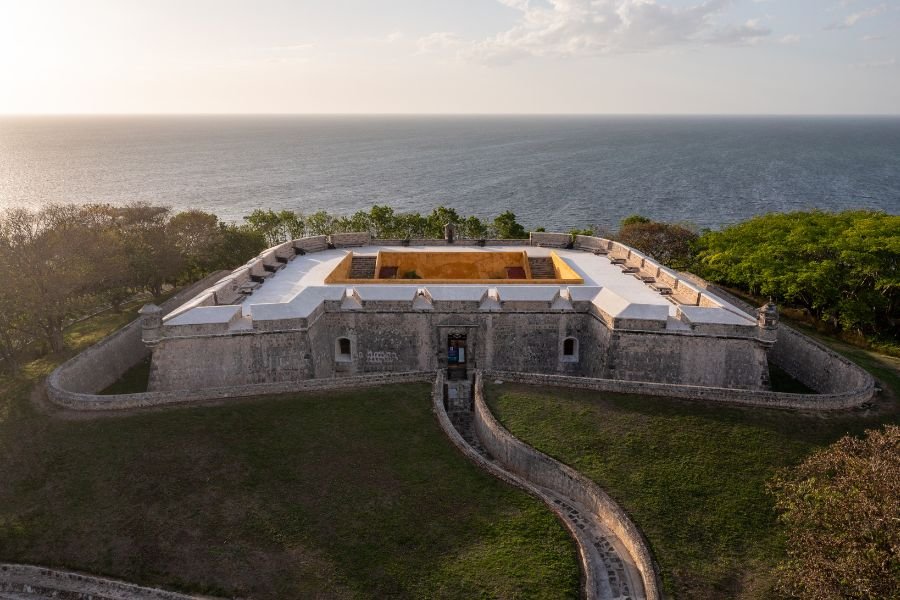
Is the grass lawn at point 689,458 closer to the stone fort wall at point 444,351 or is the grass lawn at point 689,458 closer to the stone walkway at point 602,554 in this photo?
the stone walkway at point 602,554

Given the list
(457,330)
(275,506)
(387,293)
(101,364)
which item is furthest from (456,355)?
(101,364)

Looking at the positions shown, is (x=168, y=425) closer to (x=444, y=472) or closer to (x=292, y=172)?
(x=444, y=472)

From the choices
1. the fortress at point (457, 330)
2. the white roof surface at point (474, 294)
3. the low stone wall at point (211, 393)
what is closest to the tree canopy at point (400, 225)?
the white roof surface at point (474, 294)

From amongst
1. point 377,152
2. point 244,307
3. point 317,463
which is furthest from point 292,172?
point 317,463

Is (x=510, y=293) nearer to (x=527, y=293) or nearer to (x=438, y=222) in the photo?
(x=527, y=293)

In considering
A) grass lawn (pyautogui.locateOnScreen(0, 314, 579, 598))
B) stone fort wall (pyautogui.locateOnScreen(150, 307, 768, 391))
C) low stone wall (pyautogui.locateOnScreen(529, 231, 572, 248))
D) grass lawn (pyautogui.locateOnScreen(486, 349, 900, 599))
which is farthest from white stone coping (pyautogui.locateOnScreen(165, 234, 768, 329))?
grass lawn (pyautogui.locateOnScreen(0, 314, 579, 598))

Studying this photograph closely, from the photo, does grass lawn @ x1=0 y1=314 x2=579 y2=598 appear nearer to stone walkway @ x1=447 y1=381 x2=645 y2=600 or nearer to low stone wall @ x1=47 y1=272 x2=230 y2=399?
stone walkway @ x1=447 y1=381 x2=645 y2=600
